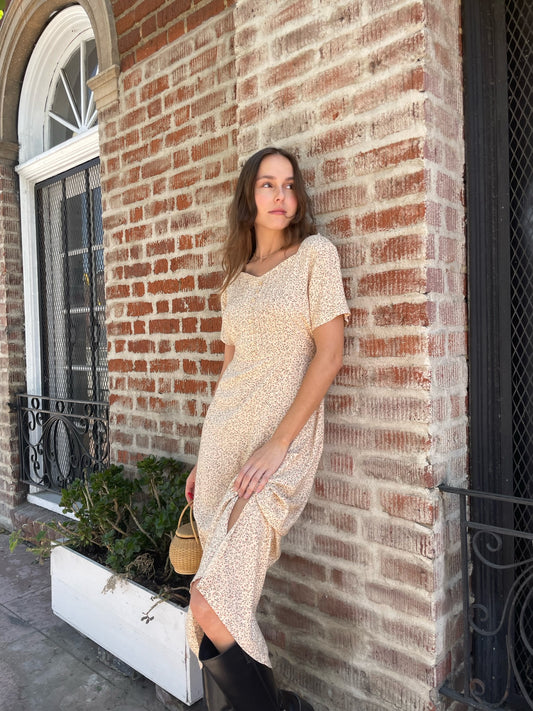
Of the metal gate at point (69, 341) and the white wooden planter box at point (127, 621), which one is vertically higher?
the metal gate at point (69, 341)

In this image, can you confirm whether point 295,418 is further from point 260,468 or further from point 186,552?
point 186,552

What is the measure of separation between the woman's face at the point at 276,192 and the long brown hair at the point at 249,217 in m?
0.02

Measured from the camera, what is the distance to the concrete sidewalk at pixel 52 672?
2.47 m

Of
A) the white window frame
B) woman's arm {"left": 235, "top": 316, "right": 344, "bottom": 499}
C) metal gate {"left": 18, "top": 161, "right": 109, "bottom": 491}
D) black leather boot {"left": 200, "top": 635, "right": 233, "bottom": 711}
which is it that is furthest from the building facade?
the white window frame

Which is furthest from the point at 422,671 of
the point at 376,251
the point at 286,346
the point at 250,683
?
the point at 376,251

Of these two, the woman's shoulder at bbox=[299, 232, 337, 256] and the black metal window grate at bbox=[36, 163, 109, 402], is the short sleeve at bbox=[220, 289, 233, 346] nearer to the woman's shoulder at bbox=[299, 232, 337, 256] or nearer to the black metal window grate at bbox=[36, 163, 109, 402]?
the woman's shoulder at bbox=[299, 232, 337, 256]

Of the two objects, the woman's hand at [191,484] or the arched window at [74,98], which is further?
the arched window at [74,98]

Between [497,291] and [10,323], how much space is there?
153 inches

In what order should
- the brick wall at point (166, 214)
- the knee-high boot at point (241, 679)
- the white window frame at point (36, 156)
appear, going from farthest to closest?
the white window frame at point (36, 156)
the brick wall at point (166, 214)
the knee-high boot at point (241, 679)

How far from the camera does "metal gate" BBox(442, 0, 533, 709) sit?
79.1 inches

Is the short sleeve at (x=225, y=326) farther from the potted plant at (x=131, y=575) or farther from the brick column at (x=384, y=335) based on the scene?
the potted plant at (x=131, y=575)

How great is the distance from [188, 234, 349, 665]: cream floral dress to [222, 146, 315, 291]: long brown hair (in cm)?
13

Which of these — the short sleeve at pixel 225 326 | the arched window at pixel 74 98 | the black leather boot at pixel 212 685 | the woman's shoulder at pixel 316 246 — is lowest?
the black leather boot at pixel 212 685

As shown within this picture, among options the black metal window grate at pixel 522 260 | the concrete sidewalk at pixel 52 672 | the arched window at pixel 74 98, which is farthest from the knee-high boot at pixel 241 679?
the arched window at pixel 74 98
